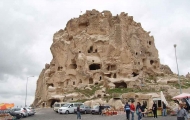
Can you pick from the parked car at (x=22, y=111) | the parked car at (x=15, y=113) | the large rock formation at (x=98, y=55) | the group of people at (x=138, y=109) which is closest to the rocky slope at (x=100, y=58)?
the large rock formation at (x=98, y=55)

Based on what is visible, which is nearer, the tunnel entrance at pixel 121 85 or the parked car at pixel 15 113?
the parked car at pixel 15 113

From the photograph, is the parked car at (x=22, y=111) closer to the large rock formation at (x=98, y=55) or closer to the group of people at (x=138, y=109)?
the group of people at (x=138, y=109)

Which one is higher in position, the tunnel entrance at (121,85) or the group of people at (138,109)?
the tunnel entrance at (121,85)

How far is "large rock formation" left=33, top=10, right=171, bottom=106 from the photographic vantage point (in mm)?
65188

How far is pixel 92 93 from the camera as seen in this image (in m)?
58.5

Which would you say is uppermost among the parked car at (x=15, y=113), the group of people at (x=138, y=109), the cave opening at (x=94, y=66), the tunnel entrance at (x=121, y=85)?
the cave opening at (x=94, y=66)

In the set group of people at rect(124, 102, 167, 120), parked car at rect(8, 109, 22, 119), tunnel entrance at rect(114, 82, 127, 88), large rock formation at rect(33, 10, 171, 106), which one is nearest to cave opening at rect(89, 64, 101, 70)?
large rock formation at rect(33, 10, 171, 106)

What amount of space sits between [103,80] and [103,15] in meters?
21.3

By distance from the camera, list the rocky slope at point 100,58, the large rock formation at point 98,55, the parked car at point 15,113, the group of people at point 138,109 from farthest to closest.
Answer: the large rock formation at point 98,55
the rocky slope at point 100,58
the parked car at point 15,113
the group of people at point 138,109

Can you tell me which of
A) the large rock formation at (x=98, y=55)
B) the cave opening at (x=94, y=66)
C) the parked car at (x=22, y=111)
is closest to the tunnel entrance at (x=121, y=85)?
the large rock formation at (x=98, y=55)

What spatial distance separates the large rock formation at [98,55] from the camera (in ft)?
214

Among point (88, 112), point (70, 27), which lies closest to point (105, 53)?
Result: point (70, 27)

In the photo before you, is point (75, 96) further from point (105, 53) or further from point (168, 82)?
point (168, 82)

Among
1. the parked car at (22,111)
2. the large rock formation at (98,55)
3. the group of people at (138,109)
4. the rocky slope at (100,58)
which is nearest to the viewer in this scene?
the group of people at (138,109)
